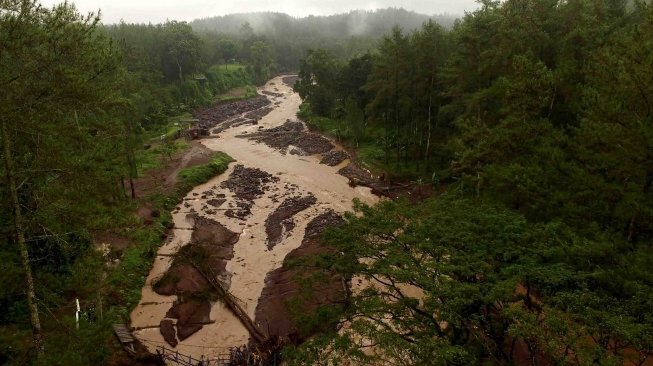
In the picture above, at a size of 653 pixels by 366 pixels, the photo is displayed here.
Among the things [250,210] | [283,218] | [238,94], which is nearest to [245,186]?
[250,210]

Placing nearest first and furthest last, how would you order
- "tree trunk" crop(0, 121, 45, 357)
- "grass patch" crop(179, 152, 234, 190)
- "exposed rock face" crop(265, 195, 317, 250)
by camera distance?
1. "tree trunk" crop(0, 121, 45, 357)
2. "exposed rock face" crop(265, 195, 317, 250)
3. "grass patch" crop(179, 152, 234, 190)

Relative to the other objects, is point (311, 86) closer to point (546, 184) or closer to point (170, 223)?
point (170, 223)

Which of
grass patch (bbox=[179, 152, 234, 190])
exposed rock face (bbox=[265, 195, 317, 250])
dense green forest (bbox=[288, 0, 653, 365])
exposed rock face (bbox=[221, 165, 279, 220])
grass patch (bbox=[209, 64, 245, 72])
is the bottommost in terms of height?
exposed rock face (bbox=[221, 165, 279, 220])

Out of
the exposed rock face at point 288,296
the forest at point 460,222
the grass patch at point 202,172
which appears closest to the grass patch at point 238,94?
the grass patch at point 202,172

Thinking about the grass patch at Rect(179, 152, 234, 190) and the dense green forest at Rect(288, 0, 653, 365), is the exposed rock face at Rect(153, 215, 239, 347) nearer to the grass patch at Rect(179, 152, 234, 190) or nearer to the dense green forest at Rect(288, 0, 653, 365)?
the dense green forest at Rect(288, 0, 653, 365)

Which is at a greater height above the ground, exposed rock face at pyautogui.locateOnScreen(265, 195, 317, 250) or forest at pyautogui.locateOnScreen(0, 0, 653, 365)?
forest at pyautogui.locateOnScreen(0, 0, 653, 365)

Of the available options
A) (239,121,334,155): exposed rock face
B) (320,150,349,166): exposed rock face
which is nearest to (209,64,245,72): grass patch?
(239,121,334,155): exposed rock face

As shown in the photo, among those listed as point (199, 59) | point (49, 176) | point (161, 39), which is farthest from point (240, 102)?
point (49, 176)
